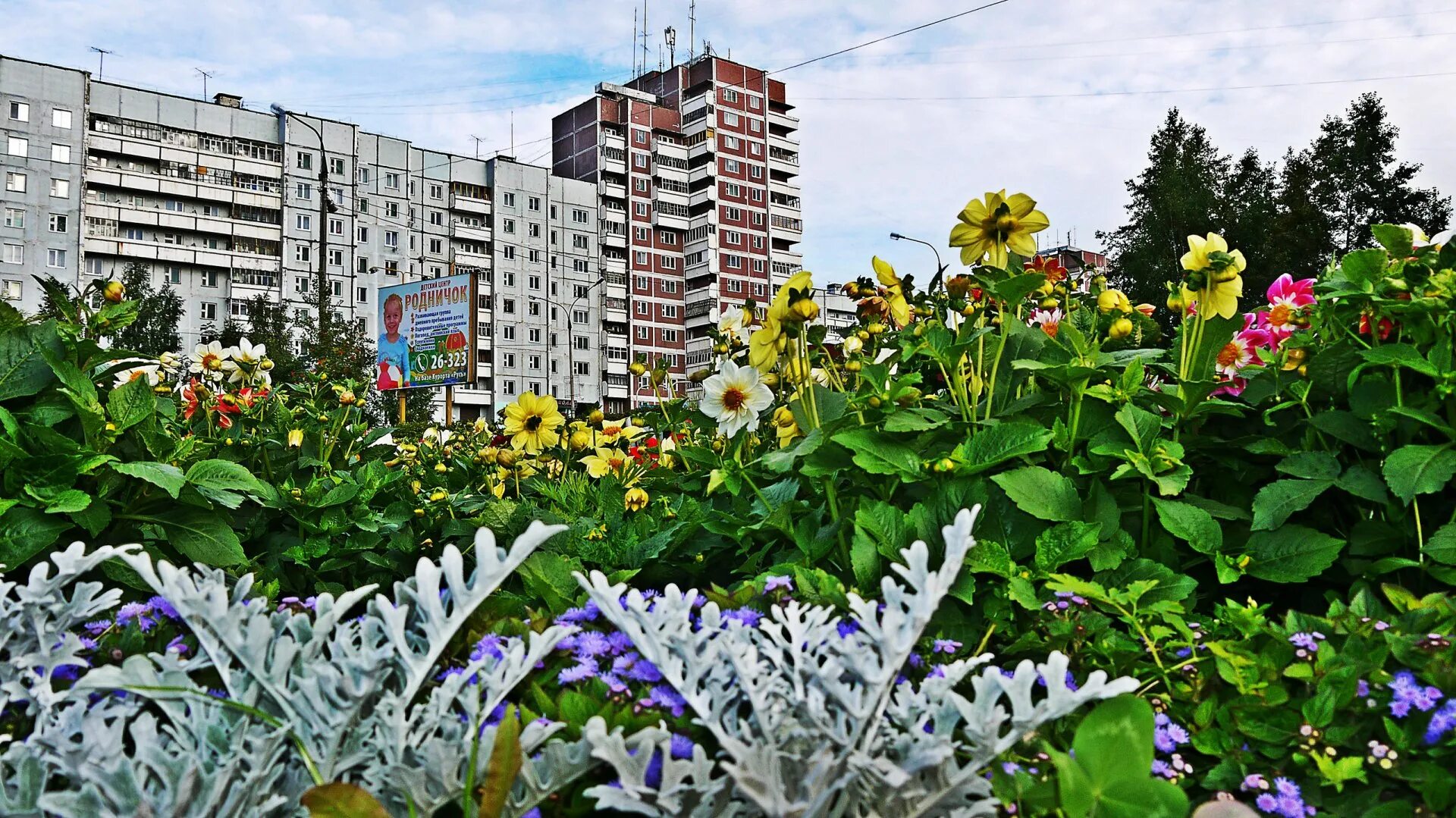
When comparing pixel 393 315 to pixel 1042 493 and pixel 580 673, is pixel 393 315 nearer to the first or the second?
pixel 1042 493

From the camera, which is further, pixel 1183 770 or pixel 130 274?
pixel 130 274

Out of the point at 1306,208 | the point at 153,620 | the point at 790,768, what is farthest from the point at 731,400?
the point at 1306,208

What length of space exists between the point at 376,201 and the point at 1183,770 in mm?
56670

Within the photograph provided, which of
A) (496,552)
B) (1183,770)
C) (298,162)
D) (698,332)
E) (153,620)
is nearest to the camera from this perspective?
(496,552)

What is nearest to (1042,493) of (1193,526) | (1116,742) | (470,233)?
(1193,526)

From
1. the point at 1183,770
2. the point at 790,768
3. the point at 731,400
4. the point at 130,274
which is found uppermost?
the point at 130,274

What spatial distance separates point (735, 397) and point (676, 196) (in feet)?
202

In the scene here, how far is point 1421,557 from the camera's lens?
1771 mm

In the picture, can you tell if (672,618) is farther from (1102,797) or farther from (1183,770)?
(1183,770)

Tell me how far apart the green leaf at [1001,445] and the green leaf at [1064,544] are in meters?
0.15

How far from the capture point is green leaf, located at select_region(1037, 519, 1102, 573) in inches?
68.8

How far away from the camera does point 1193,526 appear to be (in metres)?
1.87

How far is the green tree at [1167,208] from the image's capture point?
89.4 feet

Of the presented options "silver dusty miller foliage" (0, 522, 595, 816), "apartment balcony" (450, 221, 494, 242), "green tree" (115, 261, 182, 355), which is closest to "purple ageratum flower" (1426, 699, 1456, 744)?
"silver dusty miller foliage" (0, 522, 595, 816)
